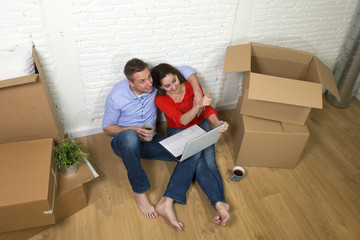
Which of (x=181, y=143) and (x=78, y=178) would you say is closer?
(x=78, y=178)

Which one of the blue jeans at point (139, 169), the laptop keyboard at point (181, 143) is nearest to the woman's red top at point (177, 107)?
the laptop keyboard at point (181, 143)

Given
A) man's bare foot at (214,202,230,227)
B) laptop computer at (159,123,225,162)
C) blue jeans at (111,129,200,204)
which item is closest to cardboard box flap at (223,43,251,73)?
laptop computer at (159,123,225,162)

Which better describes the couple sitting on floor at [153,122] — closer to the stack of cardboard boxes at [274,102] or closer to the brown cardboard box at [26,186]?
the stack of cardboard boxes at [274,102]

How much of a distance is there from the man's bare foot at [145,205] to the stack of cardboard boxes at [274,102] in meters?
0.73

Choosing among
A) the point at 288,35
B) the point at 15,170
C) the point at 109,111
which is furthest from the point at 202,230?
the point at 288,35

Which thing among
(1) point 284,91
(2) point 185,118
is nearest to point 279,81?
(1) point 284,91

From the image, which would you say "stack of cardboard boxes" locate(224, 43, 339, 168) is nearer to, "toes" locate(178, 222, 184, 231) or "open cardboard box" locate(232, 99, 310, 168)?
"open cardboard box" locate(232, 99, 310, 168)

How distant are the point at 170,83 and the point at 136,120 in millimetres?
387

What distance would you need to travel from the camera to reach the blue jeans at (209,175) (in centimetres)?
186

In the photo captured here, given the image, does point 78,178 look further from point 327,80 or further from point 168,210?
point 327,80

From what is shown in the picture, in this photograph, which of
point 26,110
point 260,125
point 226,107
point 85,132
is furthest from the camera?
point 226,107

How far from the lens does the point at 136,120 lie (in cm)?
207

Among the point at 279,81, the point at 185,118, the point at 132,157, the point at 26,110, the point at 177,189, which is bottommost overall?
the point at 177,189

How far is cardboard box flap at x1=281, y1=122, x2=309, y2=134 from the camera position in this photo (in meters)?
1.97
